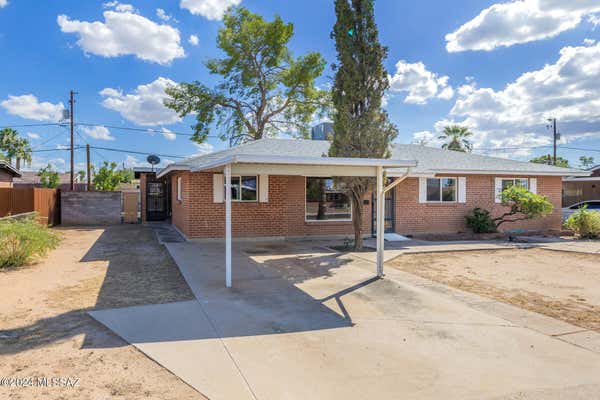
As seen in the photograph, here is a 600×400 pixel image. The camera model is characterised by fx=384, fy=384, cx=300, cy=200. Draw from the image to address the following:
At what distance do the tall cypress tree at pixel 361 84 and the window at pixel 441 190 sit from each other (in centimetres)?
491

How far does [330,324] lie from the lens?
493cm

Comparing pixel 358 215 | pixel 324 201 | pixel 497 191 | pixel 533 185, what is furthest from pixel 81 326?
pixel 533 185

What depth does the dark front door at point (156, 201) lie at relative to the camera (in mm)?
19312

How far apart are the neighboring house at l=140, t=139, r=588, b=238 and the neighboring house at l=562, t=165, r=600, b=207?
42.4 feet

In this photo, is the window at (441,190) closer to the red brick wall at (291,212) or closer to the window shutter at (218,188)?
the red brick wall at (291,212)

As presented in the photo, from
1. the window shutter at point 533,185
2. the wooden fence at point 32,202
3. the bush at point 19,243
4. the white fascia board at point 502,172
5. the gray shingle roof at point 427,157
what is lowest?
the bush at point 19,243

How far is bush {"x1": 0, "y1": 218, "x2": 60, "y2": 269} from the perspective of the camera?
8.14 metres

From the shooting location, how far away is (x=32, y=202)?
623 inches

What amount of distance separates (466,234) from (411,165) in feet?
27.4

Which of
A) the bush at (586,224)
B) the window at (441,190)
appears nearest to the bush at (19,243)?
the window at (441,190)

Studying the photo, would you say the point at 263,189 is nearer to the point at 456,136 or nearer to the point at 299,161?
the point at 299,161

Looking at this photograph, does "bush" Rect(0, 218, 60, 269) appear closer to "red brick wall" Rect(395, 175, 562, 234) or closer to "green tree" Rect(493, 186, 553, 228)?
"red brick wall" Rect(395, 175, 562, 234)

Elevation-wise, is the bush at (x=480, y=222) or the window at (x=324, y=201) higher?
the window at (x=324, y=201)

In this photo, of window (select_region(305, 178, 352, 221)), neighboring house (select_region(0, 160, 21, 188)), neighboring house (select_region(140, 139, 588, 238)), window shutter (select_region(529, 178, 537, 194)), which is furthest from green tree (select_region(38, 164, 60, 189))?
window shutter (select_region(529, 178, 537, 194))
